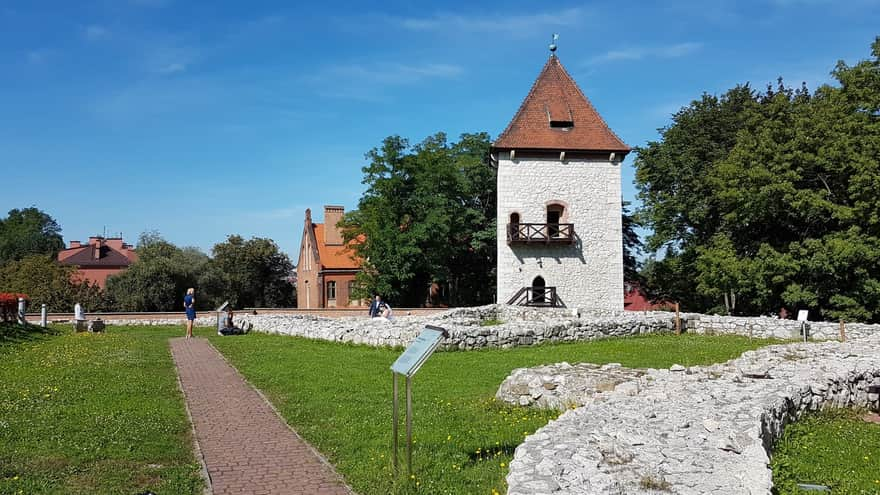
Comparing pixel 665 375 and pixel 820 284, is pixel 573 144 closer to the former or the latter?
pixel 820 284

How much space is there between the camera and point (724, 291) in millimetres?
31328

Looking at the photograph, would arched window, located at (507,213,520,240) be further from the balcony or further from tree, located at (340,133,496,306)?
tree, located at (340,133,496,306)

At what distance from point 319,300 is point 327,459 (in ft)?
140

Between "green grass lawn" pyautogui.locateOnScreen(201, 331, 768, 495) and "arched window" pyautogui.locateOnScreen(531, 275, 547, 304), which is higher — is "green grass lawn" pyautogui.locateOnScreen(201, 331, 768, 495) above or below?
below

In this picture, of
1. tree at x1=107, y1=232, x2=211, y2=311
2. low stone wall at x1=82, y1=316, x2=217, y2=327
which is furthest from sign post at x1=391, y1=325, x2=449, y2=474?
tree at x1=107, y1=232, x2=211, y2=311

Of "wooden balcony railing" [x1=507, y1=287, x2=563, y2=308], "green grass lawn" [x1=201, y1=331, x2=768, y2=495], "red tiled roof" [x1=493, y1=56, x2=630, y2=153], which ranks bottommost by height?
"green grass lawn" [x1=201, y1=331, x2=768, y2=495]

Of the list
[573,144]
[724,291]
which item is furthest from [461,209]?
[724,291]

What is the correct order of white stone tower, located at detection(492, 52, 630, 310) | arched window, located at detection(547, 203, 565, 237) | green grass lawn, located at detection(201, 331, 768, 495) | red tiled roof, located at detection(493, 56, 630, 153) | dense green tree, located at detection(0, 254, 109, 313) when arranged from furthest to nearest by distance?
dense green tree, located at detection(0, 254, 109, 313)
arched window, located at detection(547, 203, 565, 237)
red tiled roof, located at detection(493, 56, 630, 153)
white stone tower, located at detection(492, 52, 630, 310)
green grass lawn, located at detection(201, 331, 768, 495)

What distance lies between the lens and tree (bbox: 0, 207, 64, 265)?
7506 cm

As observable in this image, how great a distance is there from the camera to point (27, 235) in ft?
259

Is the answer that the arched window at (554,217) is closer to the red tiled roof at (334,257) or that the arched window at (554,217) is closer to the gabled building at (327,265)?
Result: the gabled building at (327,265)

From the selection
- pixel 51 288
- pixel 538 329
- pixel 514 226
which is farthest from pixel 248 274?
pixel 538 329

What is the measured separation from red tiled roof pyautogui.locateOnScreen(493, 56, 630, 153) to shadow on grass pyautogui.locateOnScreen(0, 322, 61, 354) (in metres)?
20.0

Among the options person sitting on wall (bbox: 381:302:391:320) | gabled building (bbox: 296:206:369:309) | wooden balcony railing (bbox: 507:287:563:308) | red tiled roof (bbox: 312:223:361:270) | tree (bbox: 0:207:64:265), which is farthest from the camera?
tree (bbox: 0:207:64:265)
